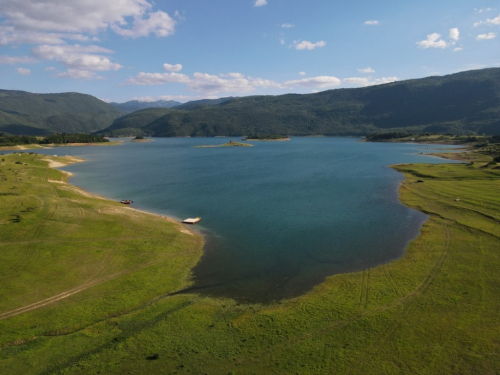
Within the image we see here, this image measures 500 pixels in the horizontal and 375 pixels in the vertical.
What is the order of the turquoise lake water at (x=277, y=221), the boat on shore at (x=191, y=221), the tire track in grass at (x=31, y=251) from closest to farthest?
1. the tire track in grass at (x=31, y=251)
2. the turquoise lake water at (x=277, y=221)
3. the boat on shore at (x=191, y=221)

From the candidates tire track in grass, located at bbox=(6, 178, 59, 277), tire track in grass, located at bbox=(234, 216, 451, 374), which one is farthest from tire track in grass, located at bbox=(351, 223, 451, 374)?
tire track in grass, located at bbox=(6, 178, 59, 277)

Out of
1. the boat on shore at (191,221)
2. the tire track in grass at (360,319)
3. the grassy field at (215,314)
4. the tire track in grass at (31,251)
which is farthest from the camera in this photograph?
the boat on shore at (191,221)

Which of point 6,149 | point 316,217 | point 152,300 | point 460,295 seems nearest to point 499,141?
point 316,217

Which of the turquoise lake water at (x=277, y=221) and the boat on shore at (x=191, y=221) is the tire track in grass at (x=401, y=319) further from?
the boat on shore at (x=191, y=221)

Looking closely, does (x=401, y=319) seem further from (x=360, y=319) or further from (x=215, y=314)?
(x=215, y=314)

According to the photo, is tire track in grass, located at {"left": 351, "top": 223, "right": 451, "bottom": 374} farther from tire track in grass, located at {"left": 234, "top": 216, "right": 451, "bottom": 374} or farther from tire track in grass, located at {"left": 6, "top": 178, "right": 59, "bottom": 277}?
tire track in grass, located at {"left": 6, "top": 178, "right": 59, "bottom": 277}

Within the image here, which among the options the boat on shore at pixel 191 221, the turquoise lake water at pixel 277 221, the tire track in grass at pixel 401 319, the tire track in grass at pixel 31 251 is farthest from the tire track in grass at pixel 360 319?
the boat on shore at pixel 191 221

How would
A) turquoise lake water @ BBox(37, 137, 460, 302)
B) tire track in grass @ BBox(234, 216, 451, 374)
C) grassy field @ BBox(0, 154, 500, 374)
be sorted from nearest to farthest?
grassy field @ BBox(0, 154, 500, 374)
tire track in grass @ BBox(234, 216, 451, 374)
turquoise lake water @ BBox(37, 137, 460, 302)

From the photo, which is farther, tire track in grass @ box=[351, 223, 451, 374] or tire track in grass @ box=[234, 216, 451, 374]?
tire track in grass @ box=[234, 216, 451, 374]

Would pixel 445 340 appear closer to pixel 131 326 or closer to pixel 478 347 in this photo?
pixel 478 347
